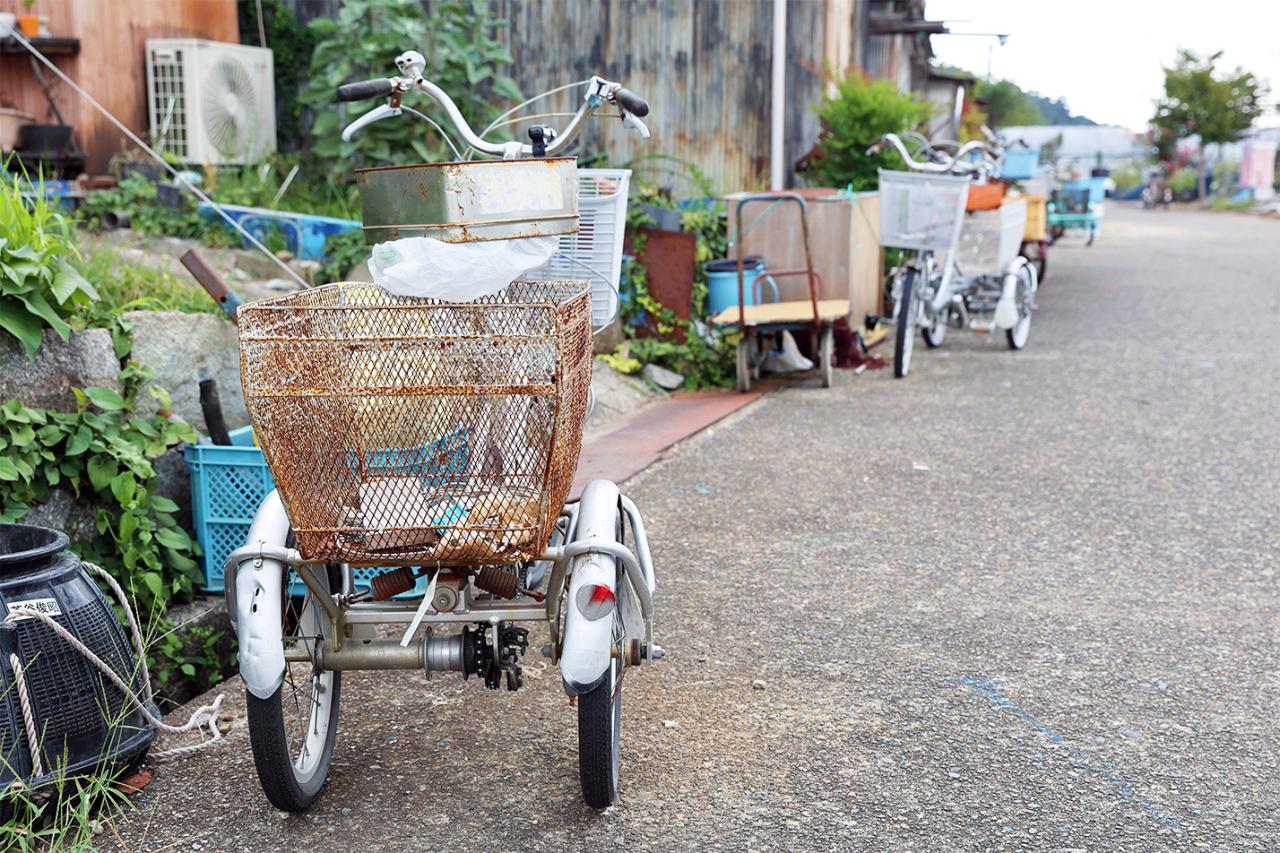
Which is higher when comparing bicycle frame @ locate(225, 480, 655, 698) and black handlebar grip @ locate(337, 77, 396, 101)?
black handlebar grip @ locate(337, 77, 396, 101)

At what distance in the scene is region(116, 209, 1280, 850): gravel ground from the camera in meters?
2.80

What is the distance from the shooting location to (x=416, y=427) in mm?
2611

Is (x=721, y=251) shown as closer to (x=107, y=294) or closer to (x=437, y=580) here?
(x=107, y=294)

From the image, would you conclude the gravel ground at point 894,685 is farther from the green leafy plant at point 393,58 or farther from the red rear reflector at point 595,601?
the green leafy plant at point 393,58

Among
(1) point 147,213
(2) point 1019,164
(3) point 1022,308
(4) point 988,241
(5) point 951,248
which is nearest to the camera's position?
(1) point 147,213

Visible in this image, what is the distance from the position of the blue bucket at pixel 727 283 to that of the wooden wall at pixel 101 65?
3.85 meters

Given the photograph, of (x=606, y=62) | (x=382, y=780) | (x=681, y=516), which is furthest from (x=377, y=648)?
(x=606, y=62)

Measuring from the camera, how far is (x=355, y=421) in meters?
2.56

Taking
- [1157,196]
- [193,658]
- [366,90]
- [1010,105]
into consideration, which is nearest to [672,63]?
[366,90]

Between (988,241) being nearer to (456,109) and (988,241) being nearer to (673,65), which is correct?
(673,65)

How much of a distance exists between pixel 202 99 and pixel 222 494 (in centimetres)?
480

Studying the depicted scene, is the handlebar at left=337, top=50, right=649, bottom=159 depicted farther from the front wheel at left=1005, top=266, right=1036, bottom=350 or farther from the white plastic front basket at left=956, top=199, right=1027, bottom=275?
the front wheel at left=1005, top=266, right=1036, bottom=350

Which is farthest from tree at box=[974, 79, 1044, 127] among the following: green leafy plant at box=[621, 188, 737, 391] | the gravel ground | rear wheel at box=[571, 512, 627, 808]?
rear wheel at box=[571, 512, 627, 808]

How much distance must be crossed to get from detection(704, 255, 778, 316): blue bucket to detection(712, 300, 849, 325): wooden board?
0.46 feet
